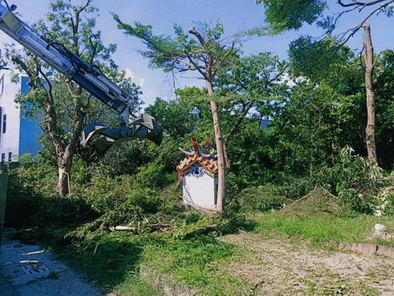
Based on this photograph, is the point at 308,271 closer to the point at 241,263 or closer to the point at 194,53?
the point at 241,263

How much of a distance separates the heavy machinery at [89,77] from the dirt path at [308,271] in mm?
2807

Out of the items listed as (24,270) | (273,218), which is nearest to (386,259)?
(273,218)

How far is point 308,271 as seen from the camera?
13.5ft

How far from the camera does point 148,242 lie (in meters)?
5.51

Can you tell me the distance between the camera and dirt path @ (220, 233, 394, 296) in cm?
351

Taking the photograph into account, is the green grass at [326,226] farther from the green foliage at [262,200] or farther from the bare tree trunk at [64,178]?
the bare tree trunk at [64,178]

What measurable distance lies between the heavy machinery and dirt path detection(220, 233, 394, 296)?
2807 millimetres

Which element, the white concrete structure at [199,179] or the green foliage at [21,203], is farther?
the white concrete structure at [199,179]

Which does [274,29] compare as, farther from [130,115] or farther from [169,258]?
A: [169,258]

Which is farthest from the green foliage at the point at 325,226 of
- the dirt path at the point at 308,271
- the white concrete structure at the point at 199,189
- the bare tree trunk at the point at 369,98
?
the bare tree trunk at the point at 369,98

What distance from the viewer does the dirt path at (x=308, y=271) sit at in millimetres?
3510

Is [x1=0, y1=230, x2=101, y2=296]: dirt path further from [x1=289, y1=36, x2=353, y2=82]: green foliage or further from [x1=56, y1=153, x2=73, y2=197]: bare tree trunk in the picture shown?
[x1=289, y1=36, x2=353, y2=82]: green foliage

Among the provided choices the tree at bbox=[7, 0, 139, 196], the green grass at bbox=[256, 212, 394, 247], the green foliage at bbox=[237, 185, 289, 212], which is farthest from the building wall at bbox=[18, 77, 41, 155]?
the green grass at bbox=[256, 212, 394, 247]

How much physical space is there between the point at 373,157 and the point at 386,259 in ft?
21.0
